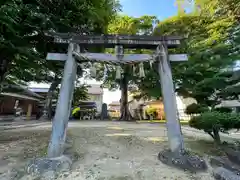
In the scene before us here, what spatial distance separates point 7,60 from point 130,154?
5.14 metres

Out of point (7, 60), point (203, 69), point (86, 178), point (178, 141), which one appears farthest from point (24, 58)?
point (203, 69)

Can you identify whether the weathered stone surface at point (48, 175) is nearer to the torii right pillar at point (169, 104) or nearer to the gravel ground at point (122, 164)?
the gravel ground at point (122, 164)

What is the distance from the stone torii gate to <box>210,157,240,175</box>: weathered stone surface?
1043 millimetres

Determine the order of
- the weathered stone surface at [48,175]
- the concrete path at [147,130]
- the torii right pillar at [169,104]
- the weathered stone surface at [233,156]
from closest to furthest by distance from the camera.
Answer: the weathered stone surface at [48,175] → the torii right pillar at [169,104] → the weathered stone surface at [233,156] → the concrete path at [147,130]

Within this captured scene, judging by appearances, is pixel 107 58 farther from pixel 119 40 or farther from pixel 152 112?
pixel 152 112

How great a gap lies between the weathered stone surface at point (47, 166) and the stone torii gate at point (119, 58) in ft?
2.26

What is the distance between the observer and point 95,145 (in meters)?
4.93

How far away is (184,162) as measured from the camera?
3.48 metres

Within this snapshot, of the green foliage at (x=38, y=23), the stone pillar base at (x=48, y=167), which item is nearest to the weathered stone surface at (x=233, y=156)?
the stone pillar base at (x=48, y=167)

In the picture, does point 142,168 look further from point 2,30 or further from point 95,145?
point 2,30

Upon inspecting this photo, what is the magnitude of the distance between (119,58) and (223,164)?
3554 millimetres

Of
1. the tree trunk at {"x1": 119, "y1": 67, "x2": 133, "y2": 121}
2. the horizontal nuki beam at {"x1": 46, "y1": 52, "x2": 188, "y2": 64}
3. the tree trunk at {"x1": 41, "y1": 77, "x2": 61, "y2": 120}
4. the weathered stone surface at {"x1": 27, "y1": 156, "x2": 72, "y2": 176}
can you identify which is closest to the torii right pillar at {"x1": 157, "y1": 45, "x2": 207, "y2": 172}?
the horizontal nuki beam at {"x1": 46, "y1": 52, "x2": 188, "y2": 64}

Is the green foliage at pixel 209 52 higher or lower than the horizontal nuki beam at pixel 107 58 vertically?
higher

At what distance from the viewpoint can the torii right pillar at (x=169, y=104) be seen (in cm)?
379
